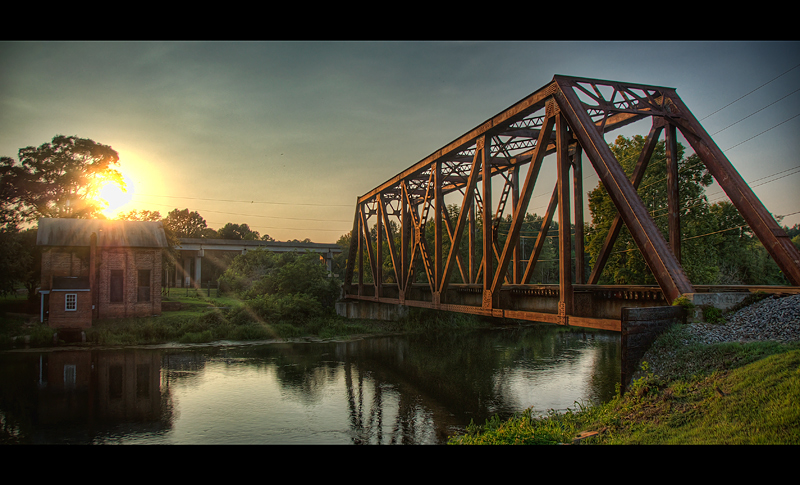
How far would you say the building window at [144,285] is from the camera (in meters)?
32.3

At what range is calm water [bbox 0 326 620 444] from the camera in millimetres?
13289

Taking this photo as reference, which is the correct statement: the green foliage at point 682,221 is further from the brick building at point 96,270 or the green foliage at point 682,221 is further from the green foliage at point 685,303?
the brick building at point 96,270

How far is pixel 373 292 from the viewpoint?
34000mm

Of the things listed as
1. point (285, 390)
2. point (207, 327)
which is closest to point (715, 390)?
point (285, 390)

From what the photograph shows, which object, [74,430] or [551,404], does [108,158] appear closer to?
[74,430]

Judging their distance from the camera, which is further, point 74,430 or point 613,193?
point 74,430

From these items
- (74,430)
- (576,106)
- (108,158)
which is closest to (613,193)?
(576,106)

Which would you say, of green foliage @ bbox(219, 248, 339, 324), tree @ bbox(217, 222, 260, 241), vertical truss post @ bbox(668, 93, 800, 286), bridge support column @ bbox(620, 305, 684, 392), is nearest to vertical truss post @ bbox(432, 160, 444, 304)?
vertical truss post @ bbox(668, 93, 800, 286)

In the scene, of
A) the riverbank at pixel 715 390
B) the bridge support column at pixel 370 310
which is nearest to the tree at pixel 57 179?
the bridge support column at pixel 370 310

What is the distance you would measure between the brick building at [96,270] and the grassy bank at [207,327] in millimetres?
1136

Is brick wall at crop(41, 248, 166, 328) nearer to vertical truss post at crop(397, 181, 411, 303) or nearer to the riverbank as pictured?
vertical truss post at crop(397, 181, 411, 303)

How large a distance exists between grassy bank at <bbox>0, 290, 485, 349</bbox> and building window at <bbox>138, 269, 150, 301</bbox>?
174 centimetres

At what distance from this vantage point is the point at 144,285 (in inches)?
1282
